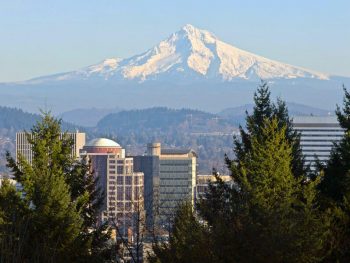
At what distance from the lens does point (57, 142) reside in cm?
3278

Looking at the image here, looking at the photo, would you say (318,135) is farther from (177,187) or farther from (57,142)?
(57,142)

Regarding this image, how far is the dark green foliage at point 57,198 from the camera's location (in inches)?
1195

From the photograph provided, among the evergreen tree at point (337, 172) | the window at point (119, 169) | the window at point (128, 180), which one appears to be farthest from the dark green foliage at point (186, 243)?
the window at point (119, 169)

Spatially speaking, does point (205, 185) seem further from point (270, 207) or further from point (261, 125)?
point (270, 207)

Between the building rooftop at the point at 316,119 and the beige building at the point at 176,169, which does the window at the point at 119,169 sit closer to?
the beige building at the point at 176,169

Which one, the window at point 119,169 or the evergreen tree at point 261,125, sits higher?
the evergreen tree at point 261,125

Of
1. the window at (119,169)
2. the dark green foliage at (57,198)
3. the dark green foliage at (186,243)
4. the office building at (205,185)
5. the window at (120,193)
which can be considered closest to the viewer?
the dark green foliage at (186,243)

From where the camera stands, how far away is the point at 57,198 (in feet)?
101

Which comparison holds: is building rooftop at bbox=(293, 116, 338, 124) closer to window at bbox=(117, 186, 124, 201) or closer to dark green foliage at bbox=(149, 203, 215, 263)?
window at bbox=(117, 186, 124, 201)

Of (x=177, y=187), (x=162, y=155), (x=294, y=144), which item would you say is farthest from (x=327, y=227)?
(x=162, y=155)

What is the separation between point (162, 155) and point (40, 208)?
151m

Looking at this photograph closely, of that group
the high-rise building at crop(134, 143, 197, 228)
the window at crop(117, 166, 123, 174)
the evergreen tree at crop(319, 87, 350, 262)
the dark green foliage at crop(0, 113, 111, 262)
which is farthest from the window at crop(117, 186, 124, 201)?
the dark green foliage at crop(0, 113, 111, 262)

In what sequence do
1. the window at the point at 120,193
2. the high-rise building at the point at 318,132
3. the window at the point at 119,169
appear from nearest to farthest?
the window at the point at 120,193, the high-rise building at the point at 318,132, the window at the point at 119,169

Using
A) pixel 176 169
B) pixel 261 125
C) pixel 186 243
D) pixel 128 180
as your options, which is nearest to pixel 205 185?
pixel 176 169
